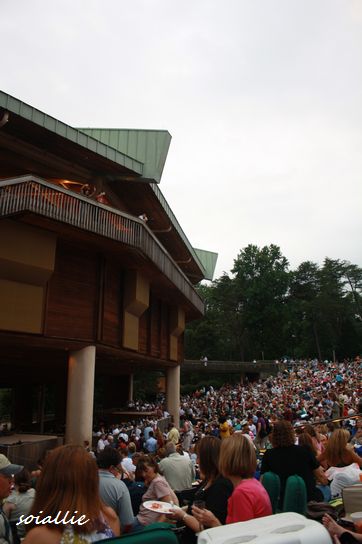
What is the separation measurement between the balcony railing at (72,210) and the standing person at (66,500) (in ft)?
36.6

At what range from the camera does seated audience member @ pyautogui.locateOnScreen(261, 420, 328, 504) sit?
4.93 meters

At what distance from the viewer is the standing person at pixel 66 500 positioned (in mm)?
2441

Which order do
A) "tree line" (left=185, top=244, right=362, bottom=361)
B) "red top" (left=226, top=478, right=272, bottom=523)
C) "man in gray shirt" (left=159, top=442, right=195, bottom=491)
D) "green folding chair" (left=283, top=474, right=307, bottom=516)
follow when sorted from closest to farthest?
"red top" (left=226, top=478, right=272, bottom=523), "green folding chair" (left=283, top=474, right=307, bottom=516), "man in gray shirt" (left=159, top=442, right=195, bottom=491), "tree line" (left=185, top=244, right=362, bottom=361)

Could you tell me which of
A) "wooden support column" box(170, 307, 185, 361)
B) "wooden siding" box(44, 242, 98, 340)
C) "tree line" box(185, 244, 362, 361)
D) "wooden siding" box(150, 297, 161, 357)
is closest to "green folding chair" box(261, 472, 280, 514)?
"wooden siding" box(44, 242, 98, 340)

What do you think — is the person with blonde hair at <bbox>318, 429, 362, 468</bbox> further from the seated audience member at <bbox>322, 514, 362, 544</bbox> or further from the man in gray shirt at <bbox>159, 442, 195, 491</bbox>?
the seated audience member at <bbox>322, 514, 362, 544</bbox>

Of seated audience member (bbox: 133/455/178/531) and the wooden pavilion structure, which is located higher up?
the wooden pavilion structure

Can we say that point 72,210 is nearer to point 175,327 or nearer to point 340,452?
point 340,452

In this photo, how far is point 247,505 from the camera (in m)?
3.34

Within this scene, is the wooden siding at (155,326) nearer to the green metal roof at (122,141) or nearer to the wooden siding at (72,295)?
the green metal roof at (122,141)

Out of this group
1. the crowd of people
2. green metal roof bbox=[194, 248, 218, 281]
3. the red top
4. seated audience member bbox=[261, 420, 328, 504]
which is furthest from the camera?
green metal roof bbox=[194, 248, 218, 281]

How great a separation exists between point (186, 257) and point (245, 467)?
2775 centimetres

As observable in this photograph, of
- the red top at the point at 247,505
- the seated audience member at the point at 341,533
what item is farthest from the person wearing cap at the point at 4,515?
the seated audience member at the point at 341,533

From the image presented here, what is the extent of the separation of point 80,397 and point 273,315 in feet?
196

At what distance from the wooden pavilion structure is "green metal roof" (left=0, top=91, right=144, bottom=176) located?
4 centimetres
